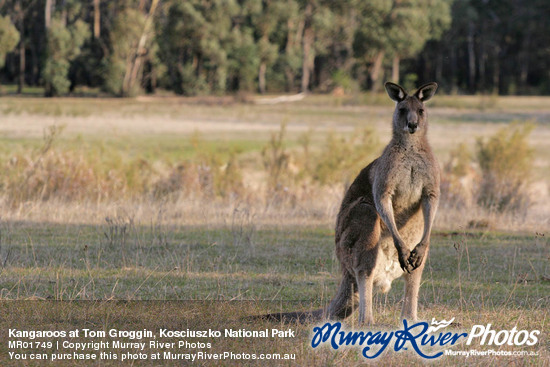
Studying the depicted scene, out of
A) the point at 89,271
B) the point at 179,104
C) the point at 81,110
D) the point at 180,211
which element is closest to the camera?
the point at 89,271

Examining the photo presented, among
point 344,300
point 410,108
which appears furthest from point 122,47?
point 410,108

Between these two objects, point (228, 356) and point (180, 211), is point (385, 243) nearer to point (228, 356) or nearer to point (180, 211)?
point (228, 356)

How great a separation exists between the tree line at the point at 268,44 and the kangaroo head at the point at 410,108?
160ft

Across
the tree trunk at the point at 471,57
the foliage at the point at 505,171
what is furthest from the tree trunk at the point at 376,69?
the foliage at the point at 505,171

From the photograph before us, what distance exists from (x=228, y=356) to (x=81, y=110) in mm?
35949

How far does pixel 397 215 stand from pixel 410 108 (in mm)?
787

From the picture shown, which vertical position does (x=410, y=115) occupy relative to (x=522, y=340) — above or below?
above

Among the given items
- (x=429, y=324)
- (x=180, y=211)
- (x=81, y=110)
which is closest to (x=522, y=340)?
(x=429, y=324)

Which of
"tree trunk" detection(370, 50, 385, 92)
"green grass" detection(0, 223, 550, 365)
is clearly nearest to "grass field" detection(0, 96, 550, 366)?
"green grass" detection(0, 223, 550, 365)

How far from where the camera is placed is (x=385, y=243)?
5.75 m

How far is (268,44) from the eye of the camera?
65.3 m

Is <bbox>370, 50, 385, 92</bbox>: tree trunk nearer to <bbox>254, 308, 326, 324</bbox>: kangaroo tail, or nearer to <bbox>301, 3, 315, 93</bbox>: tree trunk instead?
<bbox>301, 3, 315, 93</bbox>: tree trunk

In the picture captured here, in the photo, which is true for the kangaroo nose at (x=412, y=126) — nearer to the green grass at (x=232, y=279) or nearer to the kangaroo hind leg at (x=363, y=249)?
the kangaroo hind leg at (x=363, y=249)

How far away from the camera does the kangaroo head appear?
561cm
